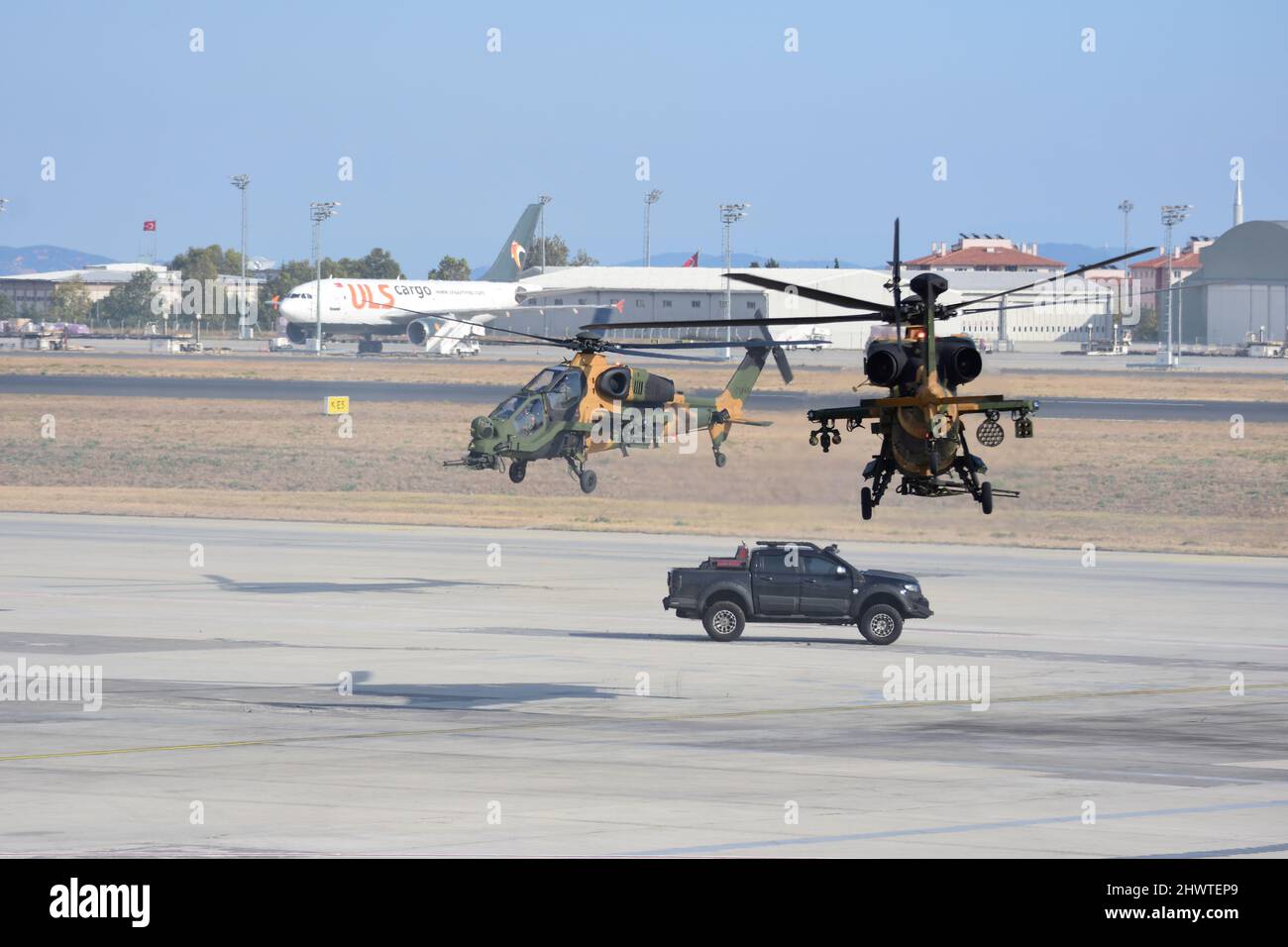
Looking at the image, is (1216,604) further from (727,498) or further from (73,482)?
(73,482)

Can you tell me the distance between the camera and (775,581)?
48.6 meters

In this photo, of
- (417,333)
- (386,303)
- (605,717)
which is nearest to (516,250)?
(386,303)

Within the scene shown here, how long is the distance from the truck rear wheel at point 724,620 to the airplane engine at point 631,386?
6.56 metres

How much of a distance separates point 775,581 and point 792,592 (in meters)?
0.52

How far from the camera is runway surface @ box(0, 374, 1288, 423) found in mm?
107312

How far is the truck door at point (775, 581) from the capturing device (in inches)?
1913

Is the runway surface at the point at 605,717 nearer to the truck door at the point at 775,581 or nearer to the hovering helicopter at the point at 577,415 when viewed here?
the truck door at the point at 775,581

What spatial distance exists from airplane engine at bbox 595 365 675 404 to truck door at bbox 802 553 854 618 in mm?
6663

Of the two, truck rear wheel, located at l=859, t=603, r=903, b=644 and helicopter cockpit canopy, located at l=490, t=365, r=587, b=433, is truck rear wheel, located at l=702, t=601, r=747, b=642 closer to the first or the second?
truck rear wheel, located at l=859, t=603, r=903, b=644

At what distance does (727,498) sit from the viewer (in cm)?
6091

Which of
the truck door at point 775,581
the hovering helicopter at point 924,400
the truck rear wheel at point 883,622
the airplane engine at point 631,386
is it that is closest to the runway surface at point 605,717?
the truck rear wheel at point 883,622

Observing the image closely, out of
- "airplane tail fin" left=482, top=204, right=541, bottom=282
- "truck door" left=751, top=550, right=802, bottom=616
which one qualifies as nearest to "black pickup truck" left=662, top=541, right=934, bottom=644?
"truck door" left=751, top=550, right=802, bottom=616

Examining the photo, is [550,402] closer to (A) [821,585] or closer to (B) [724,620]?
(B) [724,620]
